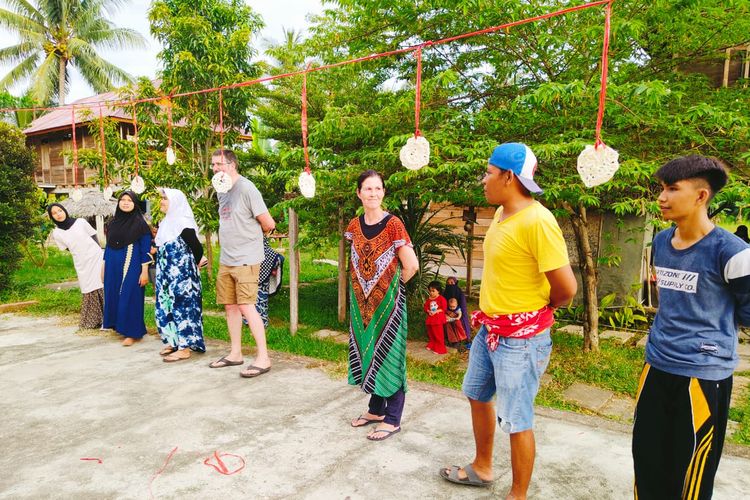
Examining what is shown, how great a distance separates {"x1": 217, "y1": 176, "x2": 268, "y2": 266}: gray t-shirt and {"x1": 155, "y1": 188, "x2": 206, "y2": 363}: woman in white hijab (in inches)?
27.5

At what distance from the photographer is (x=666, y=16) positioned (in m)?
4.01

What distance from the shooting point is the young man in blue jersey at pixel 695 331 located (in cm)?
202

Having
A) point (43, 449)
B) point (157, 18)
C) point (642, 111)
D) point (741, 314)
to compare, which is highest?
point (157, 18)

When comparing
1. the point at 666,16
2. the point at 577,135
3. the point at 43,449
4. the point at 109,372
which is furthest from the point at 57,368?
the point at 666,16

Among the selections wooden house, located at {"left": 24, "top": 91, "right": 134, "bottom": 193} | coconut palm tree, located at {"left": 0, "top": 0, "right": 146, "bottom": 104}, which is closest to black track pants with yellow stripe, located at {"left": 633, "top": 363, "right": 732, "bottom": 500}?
wooden house, located at {"left": 24, "top": 91, "right": 134, "bottom": 193}

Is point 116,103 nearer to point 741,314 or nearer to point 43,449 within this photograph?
point 43,449

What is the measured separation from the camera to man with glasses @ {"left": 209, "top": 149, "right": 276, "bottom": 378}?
4.45 metres

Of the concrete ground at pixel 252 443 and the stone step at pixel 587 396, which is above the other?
the concrete ground at pixel 252 443

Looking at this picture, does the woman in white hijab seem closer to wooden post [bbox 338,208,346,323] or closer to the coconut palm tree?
wooden post [bbox 338,208,346,323]

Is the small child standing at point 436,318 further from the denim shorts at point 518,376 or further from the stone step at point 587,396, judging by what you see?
the denim shorts at point 518,376

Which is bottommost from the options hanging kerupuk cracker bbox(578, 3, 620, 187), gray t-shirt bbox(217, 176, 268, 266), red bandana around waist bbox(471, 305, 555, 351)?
red bandana around waist bbox(471, 305, 555, 351)

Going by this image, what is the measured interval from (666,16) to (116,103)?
7198 mm

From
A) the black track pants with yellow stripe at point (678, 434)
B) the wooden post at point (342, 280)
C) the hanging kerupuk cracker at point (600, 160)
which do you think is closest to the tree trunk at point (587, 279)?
the hanging kerupuk cracker at point (600, 160)

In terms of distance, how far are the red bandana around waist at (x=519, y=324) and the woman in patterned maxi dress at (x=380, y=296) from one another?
83 cm
